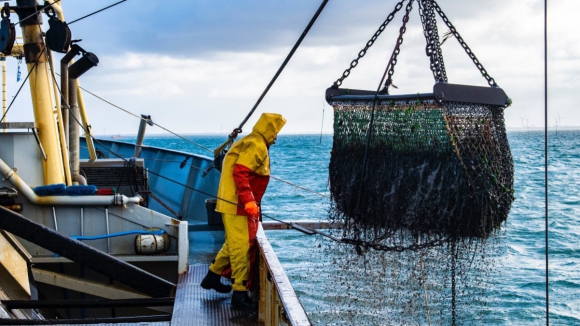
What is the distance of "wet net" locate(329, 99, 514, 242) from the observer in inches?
191

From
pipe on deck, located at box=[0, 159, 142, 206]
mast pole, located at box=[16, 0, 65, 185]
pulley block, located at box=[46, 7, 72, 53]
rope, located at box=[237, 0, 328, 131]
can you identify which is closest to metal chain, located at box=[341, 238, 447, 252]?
rope, located at box=[237, 0, 328, 131]

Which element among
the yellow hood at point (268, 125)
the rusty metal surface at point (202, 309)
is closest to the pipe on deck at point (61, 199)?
the rusty metal surface at point (202, 309)

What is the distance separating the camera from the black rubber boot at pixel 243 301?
5090mm

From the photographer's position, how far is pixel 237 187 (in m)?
4.86

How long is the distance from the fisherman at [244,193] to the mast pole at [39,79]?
9.99 feet

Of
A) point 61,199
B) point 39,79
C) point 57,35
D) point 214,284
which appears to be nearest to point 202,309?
point 214,284

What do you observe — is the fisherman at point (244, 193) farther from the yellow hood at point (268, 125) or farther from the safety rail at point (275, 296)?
the safety rail at point (275, 296)

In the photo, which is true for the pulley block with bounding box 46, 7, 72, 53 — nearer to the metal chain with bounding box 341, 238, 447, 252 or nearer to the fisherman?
the fisherman

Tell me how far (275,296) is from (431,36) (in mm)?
2121

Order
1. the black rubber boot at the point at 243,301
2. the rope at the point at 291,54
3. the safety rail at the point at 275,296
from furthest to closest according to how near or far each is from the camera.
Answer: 1. the black rubber boot at the point at 243,301
2. the rope at the point at 291,54
3. the safety rail at the point at 275,296

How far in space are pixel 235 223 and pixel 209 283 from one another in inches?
25.7

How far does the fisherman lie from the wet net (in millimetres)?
706

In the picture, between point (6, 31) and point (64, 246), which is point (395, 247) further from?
point (6, 31)

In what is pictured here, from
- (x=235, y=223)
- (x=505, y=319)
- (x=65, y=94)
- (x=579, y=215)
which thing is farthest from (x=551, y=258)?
(x=235, y=223)
